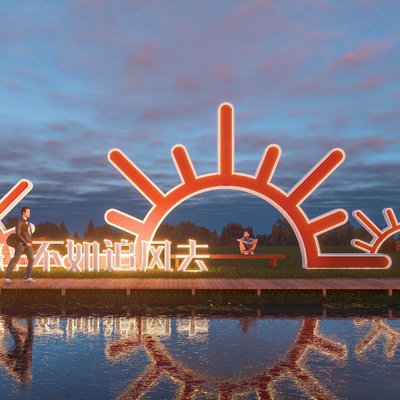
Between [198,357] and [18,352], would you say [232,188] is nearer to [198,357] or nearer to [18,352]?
[198,357]

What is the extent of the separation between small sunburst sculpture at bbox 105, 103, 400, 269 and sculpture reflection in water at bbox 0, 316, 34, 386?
7.46 meters

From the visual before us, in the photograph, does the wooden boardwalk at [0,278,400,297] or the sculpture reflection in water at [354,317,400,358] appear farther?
the wooden boardwalk at [0,278,400,297]

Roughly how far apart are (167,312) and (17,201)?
10.0 meters

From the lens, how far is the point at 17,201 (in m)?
17.9

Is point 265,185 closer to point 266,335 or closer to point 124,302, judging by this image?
point 124,302

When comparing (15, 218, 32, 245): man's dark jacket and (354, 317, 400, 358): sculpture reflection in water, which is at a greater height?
(15, 218, 32, 245): man's dark jacket

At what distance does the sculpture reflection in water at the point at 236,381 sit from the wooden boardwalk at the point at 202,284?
4.68m

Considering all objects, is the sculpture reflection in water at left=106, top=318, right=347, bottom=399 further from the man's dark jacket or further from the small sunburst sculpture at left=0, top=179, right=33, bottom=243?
the small sunburst sculpture at left=0, top=179, right=33, bottom=243

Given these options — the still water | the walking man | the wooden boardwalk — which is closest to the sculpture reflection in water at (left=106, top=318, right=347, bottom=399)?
the still water

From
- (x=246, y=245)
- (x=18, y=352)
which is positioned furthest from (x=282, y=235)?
Answer: (x=18, y=352)

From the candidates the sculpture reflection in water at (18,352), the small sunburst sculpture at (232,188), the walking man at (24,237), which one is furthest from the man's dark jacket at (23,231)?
the sculpture reflection in water at (18,352)

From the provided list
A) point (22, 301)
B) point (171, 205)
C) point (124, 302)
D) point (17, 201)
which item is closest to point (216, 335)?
point (124, 302)

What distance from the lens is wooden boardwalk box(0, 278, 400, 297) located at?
1259 cm

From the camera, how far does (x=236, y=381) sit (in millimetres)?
5801
